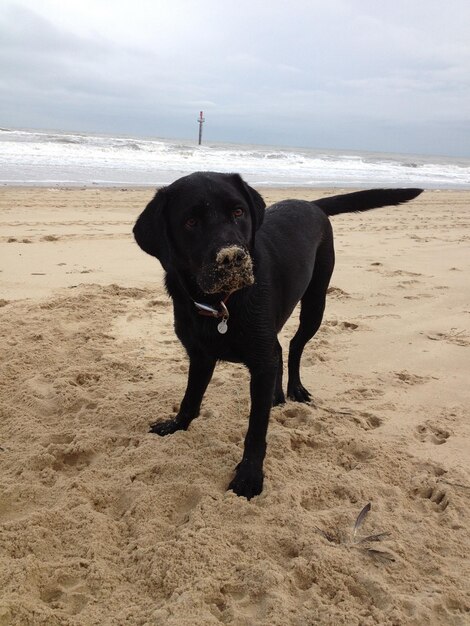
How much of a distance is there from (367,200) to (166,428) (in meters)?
2.07

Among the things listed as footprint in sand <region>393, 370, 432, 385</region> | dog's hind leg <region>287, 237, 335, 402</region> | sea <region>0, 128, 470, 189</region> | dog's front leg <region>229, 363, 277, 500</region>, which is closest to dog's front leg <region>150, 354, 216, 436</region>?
dog's front leg <region>229, 363, 277, 500</region>

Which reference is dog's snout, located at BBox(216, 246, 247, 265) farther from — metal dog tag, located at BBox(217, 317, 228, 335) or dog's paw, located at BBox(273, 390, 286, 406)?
dog's paw, located at BBox(273, 390, 286, 406)

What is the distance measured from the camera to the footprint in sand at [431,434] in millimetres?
2789

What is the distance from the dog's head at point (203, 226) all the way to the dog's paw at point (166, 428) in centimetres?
92

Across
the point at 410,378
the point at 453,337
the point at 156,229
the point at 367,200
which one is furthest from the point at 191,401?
the point at 453,337

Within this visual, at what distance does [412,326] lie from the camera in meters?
4.48

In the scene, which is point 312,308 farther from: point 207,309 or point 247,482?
point 247,482

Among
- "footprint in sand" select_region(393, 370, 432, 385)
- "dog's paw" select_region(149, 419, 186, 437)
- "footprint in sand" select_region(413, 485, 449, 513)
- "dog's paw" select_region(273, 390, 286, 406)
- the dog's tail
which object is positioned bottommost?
"dog's paw" select_region(149, 419, 186, 437)

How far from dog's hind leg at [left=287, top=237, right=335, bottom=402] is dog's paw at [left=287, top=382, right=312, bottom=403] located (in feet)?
0.09

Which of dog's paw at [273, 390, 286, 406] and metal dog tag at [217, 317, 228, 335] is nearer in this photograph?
metal dog tag at [217, 317, 228, 335]

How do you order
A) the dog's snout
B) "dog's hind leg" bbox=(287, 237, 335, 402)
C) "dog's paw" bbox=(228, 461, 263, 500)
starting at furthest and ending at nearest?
"dog's hind leg" bbox=(287, 237, 335, 402) < "dog's paw" bbox=(228, 461, 263, 500) < the dog's snout

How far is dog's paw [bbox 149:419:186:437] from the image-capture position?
9.34ft

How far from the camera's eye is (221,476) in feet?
8.04

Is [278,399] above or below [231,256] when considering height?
below
